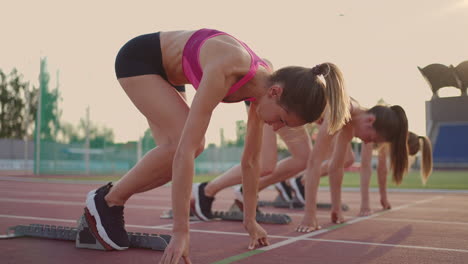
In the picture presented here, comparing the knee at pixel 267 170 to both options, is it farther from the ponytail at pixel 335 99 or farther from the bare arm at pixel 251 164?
the ponytail at pixel 335 99

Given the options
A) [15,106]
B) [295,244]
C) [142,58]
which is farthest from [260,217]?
[15,106]

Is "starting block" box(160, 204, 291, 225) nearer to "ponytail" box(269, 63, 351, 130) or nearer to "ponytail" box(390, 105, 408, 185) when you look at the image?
"ponytail" box(390, 105, 408, 185)

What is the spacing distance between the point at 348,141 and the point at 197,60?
8.59ft

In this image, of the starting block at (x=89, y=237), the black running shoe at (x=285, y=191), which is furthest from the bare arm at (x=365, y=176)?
the starting block at (x=89, y=237)

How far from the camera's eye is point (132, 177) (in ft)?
10.6

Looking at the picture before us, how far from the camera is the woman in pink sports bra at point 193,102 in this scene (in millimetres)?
2576

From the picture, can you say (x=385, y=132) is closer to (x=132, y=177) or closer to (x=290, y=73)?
(x=290, y=73)

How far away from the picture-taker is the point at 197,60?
297 centimetres

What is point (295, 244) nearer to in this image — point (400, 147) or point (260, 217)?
point (260, 217)

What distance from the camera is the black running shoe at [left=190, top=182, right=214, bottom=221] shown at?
5035 millimetres

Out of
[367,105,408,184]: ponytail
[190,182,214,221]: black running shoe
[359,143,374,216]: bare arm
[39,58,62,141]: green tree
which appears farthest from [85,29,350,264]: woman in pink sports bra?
[39,58,62,141]: green tree

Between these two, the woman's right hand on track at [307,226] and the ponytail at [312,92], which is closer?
the ponytail at [312,92]

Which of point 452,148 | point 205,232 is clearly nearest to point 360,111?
point 205,232

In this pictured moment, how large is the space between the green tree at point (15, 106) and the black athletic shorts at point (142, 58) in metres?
38.0
